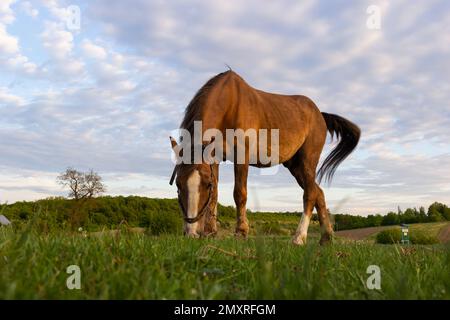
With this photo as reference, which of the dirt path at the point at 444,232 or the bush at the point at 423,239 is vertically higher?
the dirt path at the point at 444,232

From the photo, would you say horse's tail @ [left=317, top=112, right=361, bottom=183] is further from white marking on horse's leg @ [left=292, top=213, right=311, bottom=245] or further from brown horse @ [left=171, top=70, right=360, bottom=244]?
white marking on horse's leg @ [left=292, top=213, right=311, bottom=245]

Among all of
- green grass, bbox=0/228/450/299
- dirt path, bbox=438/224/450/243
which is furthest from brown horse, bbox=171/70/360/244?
dirt path, bbox=438/224/450/243

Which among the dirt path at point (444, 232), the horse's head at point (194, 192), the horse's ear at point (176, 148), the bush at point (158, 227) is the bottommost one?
the dirt path at point (444, 232)

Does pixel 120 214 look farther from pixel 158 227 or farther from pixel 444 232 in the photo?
pixel 444 232

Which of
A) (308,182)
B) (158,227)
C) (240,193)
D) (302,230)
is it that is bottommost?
(302,230)

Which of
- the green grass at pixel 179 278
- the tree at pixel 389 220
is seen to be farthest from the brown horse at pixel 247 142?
the tree at pixel 389 220

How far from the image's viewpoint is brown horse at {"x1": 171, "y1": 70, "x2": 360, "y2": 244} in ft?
22.2

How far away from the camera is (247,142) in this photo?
8594 mm

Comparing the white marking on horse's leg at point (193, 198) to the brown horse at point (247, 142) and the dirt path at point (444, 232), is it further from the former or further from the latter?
the dirt path at point (444, 232)

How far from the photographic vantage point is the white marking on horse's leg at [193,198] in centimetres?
661

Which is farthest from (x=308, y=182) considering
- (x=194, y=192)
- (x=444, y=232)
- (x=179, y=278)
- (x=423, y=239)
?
(x=444, y=232)

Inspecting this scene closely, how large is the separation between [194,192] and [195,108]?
1.95m
